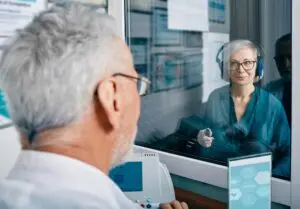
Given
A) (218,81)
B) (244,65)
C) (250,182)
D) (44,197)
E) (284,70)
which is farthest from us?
(218,81)

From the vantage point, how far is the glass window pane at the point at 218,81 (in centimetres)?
133

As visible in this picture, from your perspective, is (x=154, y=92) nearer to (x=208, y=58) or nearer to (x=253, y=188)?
(x=208, y=58)

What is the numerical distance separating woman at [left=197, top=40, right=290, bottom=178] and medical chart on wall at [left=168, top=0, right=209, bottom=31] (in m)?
0.20

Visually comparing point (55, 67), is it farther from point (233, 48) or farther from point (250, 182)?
point (233, 48)

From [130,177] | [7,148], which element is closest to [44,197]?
[130,177]

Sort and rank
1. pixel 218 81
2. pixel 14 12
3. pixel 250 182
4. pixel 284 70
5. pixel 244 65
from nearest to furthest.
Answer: pixel 250 182
pixel 284 70
pixel 244 65
pixel 218 81
pixel 14 12

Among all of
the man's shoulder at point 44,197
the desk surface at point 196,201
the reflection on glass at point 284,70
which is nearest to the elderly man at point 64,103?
the man's shoulder at point 44,197

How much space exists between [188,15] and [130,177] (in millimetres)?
700

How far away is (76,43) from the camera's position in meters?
0.74

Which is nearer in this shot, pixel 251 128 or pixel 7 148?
pixel 251 128

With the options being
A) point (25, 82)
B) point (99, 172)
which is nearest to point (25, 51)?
point (25, 82)

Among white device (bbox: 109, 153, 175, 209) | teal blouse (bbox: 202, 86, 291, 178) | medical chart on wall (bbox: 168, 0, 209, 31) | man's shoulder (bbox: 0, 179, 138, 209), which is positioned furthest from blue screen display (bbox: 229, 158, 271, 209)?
medical chart on wall (bbox: 168, 0, 209, 31)

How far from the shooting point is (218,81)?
60.6 inches

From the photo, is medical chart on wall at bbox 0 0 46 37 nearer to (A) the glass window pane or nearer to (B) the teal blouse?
(A) the glass window pane
